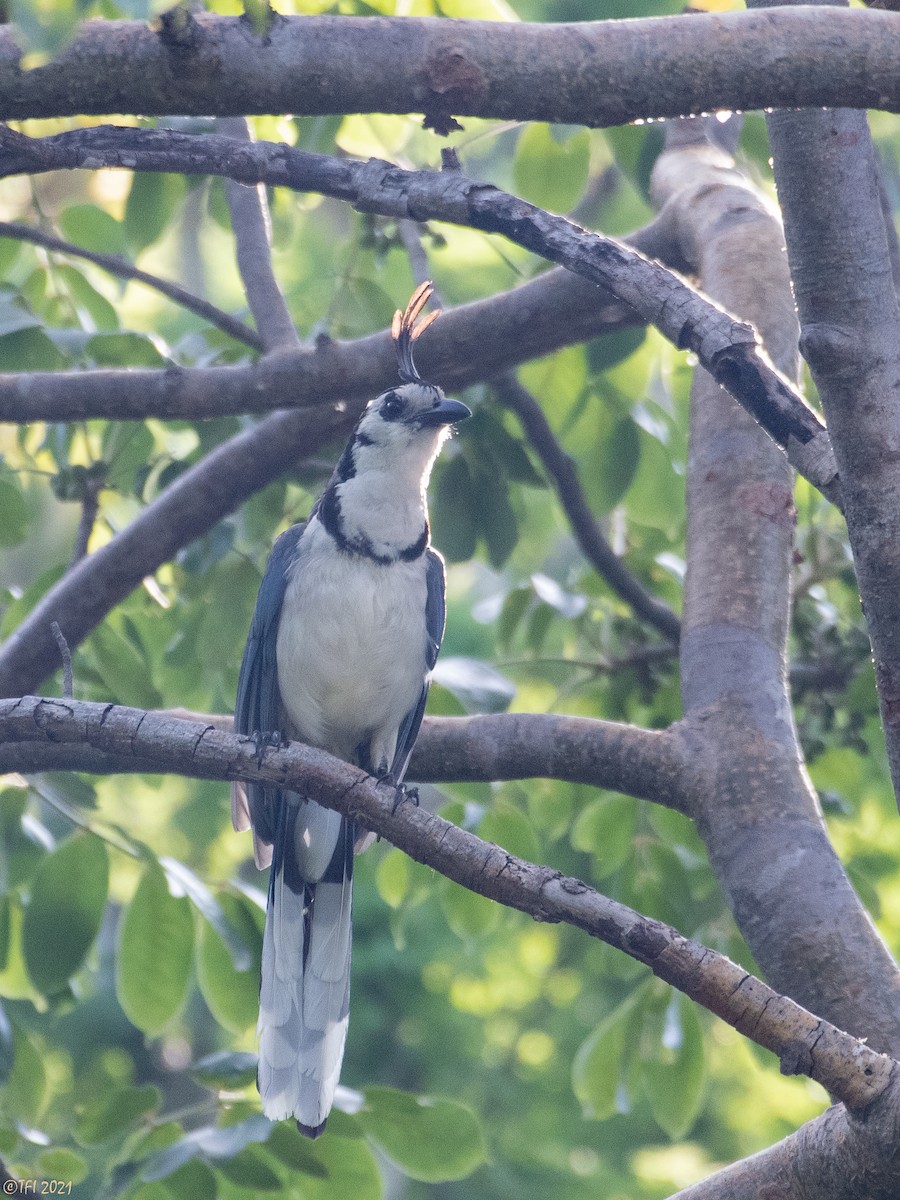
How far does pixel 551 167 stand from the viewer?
4125mm

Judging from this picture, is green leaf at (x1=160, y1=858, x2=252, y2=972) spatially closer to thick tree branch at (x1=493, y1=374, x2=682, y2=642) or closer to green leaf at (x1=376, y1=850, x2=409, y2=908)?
green leaf at (x1=376, y1=850, x2=409, y2=908)

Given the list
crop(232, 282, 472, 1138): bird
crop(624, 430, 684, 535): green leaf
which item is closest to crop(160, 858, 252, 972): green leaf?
crop(232, 282, 472, 1138): bird

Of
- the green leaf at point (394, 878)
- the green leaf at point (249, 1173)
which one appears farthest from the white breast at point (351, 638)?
the green leaf at point (249, 1173)

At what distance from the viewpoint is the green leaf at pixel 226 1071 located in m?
3.19

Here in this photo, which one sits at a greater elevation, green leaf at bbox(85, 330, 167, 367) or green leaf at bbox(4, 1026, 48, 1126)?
green leaf at bbox(85, 330, 167, 367)

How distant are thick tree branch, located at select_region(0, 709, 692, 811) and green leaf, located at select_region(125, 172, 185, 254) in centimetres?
167

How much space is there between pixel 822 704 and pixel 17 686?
257 centimetres

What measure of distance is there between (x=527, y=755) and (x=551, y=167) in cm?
197

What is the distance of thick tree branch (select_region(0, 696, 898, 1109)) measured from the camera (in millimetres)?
2041

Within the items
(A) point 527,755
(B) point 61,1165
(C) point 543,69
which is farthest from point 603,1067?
(C) point 543,69

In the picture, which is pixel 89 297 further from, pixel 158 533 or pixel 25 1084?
pixel 25 1084

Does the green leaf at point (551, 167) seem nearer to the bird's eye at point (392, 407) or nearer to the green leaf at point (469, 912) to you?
the bird's eye at point (392, 407)

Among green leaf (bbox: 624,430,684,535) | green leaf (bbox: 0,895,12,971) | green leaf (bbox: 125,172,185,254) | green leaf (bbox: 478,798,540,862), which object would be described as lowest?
green leaf (bbox: 0,895,12,971)

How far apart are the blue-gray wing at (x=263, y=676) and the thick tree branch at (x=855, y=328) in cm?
198
